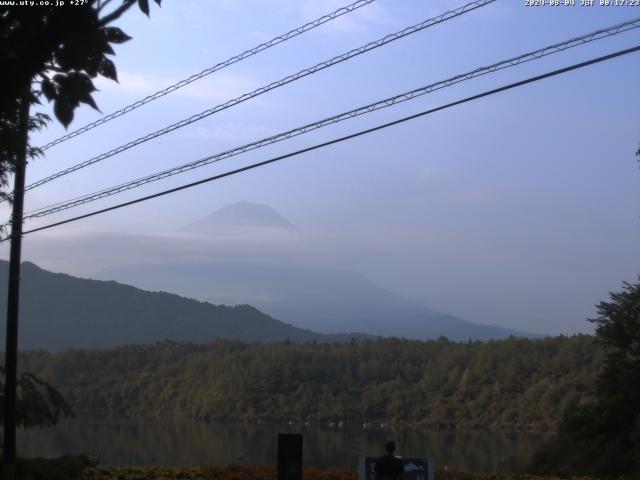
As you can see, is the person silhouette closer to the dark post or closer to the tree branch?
the dark post

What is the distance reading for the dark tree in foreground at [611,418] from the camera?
23188mm

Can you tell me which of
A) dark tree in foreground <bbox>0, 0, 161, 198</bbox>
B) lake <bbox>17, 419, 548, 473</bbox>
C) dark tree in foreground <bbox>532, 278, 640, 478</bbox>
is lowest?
lake <bbox>17, 419, 548, 473</bbox>

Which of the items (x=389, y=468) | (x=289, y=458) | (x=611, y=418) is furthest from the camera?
(x=611, y=418)

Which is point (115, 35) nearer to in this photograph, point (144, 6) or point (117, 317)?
point (144, 6)

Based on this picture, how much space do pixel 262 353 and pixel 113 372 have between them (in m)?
9.43

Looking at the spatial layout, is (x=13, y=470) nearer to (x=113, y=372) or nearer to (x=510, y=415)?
(x=510, y=415)

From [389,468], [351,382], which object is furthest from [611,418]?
[351,382]

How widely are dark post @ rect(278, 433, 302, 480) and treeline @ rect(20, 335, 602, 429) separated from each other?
3033 centimetres

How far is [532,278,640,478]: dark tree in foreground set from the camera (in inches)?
913

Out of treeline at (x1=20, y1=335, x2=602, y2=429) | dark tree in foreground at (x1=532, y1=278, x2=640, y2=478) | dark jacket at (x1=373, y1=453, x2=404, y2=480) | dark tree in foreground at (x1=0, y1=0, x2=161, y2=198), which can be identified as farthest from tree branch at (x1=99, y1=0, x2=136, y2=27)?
treeline at (x1=20, y1=335, x2=602, y2=429)

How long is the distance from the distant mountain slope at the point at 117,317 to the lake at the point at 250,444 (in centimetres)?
7499

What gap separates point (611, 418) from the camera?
24125 mm

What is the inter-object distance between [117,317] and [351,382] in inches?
3205

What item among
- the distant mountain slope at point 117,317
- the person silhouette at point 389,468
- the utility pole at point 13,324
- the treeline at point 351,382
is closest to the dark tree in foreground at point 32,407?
the utility pole at point 13,324
